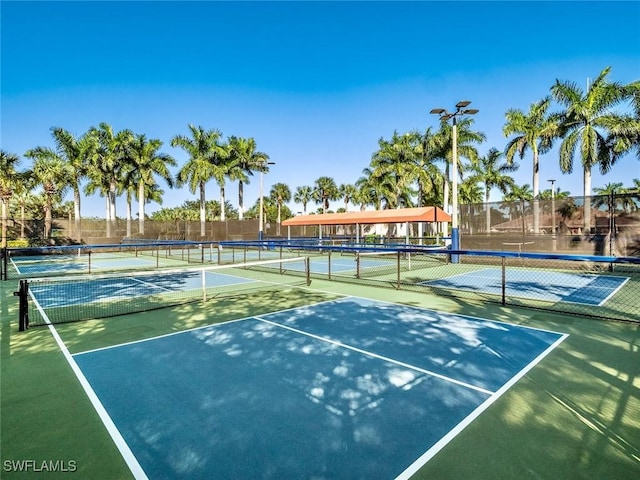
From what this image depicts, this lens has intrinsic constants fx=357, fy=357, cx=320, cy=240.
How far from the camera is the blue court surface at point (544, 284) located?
1059cm

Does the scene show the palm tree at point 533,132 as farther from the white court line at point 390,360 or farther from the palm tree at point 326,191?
the palm tree at point 326,191

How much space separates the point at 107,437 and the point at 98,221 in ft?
131

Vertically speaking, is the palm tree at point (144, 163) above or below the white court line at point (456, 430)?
above

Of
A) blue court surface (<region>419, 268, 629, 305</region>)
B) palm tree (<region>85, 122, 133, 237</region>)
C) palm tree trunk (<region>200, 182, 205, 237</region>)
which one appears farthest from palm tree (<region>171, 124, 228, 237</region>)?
blue court surface (<region>419, 268, 629, 305</region>)

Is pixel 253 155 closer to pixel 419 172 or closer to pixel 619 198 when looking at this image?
pixel 419 172

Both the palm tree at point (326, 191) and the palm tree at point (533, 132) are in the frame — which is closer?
the palm tree at point (533, 132)

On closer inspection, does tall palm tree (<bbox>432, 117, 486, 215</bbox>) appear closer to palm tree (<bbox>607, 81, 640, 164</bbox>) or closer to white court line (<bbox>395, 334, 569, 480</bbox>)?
palm tree (<bbox>607, 81, 640, 164</bbox>)

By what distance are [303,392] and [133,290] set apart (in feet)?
32.1

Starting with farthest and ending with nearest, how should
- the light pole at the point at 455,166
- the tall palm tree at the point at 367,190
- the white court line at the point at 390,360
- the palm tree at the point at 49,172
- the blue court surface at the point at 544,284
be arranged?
the tall palm tree at the point at 367,190 < the palm tree at the point at 49,172 < the light pole at the point at 455,166 < the blue court surface at the point at 544,284 < the white court line at the point at 390,360

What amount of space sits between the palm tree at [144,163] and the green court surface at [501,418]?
3736cm

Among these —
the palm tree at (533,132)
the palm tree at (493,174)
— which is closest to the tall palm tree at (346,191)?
the palm tree at (493,174)

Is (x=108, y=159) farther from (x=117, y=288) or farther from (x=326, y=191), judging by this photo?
(x=326, y=191)

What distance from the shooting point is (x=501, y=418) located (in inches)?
152

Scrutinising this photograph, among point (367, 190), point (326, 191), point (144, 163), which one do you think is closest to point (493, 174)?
point (367, 190)
